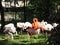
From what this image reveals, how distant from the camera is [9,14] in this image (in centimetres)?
2128

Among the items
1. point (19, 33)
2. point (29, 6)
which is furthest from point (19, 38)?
point (29, 6)

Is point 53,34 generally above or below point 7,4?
above

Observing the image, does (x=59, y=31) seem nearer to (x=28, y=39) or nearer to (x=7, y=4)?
(x=28, y=39)

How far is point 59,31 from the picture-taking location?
520 centimetres

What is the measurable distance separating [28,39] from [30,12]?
7.43 metres

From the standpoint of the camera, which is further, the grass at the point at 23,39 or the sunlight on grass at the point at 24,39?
the sunlight on grass at the point at 24,39

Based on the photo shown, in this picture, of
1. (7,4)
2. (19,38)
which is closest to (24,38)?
(19,38)

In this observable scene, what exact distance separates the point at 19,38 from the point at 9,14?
993 cm

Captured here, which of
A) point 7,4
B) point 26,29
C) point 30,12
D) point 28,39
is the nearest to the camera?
point 28,39

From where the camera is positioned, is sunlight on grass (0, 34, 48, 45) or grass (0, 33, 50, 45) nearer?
grass (0, 33, 50, 45)

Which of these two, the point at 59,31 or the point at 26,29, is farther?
the point at 26,29

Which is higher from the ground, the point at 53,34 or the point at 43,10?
the point at 53,34

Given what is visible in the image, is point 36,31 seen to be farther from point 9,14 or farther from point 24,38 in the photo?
point 9,14

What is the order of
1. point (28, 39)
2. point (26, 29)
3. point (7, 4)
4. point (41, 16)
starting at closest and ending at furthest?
point (28, 39), point (26, 29), point (41, 16), point (7, 4)
